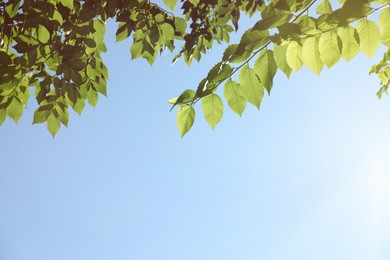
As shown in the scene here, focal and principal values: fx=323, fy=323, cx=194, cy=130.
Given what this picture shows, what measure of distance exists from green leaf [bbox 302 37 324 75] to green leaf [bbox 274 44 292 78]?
9cm

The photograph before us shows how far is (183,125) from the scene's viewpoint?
171 centimetres

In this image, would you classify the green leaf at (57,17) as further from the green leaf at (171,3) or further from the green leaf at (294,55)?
the green leaf at (294,55)

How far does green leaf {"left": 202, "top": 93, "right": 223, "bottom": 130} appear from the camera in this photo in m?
1.63

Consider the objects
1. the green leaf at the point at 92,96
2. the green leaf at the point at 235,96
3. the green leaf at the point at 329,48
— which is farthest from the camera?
the green leaf at the point at 92,96

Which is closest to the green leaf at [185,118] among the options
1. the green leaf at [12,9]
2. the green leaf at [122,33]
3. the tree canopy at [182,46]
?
the tree canopy at [182,46]

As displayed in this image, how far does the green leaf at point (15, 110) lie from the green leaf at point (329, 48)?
2.13 meters

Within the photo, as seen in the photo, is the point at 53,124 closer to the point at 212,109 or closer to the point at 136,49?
the point at 136,49

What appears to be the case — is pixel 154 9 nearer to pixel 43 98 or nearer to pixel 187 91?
pixel 43 98

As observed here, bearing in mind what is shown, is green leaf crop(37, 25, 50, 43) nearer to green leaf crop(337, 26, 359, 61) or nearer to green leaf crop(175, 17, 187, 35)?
green leaf crop(175, 17, 187, 35)

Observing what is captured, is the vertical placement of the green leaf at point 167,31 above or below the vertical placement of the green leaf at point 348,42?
above

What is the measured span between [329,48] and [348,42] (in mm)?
90

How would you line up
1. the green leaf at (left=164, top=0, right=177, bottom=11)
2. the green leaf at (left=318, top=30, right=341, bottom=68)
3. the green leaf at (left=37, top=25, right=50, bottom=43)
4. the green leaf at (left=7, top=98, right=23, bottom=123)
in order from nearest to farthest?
the green leaf at (left=318, top=30, right=341, bottom=68)
the green leaf at (left=164, top=0, right=177, bottom=11)
the green leaf at (left=37, top=25, right=50, bottom=43)
the green leaf at (left=7, top=98, right=23, bottom=123)

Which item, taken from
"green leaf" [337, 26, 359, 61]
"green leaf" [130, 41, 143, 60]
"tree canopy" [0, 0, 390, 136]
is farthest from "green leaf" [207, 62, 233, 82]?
"green leaf" [130, 41, 143, 60]

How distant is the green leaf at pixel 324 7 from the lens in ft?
5.55
